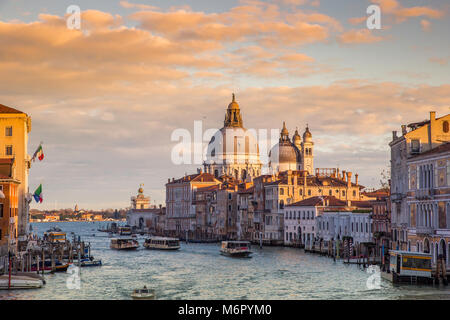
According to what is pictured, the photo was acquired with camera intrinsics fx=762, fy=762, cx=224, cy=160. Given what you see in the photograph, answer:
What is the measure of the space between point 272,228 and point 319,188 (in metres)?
7.14

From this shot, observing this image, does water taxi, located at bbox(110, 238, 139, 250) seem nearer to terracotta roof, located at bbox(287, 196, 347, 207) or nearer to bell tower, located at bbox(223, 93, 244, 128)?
terracotta roof, located at bbox(287, 196, 347, 207)

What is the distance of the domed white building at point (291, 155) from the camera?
121062 millimetres

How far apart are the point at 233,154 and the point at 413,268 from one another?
312ft

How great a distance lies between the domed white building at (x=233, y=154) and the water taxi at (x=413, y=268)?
92.3 m

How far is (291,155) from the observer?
121312 mm

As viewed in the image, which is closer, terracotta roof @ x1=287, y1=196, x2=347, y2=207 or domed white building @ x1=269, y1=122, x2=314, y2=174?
terracotta roof @ x1=287, y1=196, x2=347, y2=207

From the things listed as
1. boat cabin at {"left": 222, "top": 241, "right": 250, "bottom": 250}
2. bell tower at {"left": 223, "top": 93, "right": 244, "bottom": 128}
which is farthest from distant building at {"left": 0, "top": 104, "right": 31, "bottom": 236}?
bell tower at {"left": 223, "top": 93, "right": 244, "bottom": 128}

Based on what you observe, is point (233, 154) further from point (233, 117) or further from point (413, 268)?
point (413, 268)

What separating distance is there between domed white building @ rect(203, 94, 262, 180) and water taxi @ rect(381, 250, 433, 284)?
92298 millimetres

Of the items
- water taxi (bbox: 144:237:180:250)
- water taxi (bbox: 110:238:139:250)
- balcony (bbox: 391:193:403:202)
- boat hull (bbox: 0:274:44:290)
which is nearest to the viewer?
boat hull (bbox: 0:274:44:290)

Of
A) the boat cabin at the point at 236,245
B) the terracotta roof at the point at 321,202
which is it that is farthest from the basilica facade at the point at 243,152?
the boat cabin at the point at 236,245

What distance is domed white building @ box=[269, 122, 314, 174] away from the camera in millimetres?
121062
